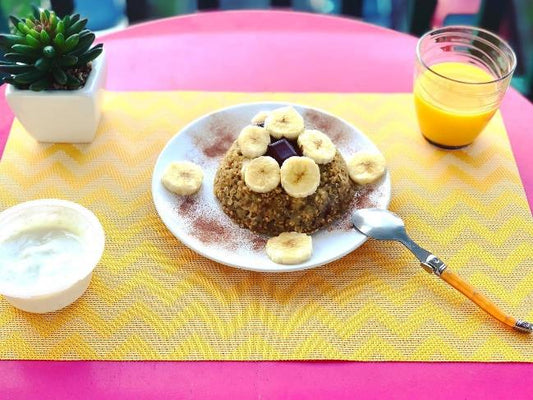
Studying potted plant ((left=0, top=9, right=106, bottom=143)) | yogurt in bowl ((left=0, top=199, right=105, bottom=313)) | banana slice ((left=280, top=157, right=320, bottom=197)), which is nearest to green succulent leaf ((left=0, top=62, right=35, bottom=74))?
potted plant ((left=0, top=9, right=106, bottom=143))

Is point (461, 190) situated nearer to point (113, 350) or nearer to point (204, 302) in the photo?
point (204, 302)

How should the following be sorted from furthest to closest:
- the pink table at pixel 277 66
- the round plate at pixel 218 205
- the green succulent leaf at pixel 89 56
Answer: the green succulent leaf at pixel 89 56 → the round plate at pixel 218 205 → the pink table at pixel 277 66

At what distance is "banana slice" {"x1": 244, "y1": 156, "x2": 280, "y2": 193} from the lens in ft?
4.34

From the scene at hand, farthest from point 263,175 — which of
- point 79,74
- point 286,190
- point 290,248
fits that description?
point 79,74

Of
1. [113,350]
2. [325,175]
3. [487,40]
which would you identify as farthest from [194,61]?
[113,350]

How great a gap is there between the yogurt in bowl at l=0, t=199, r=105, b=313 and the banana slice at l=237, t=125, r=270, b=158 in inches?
13.9

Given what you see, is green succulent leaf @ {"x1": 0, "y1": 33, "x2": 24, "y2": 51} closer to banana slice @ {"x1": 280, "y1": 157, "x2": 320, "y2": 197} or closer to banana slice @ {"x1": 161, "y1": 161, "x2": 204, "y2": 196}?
banana slice @ {"x1": 161, "y1": 161, "x2": 204, "y2": 196}

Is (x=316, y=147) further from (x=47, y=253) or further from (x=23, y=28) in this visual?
(x=23, y=28)

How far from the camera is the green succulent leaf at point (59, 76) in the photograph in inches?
57.5

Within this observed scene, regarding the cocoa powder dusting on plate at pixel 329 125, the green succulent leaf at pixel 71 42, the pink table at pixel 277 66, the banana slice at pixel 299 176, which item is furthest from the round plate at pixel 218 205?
the green succulent leaf at pixel 71 42

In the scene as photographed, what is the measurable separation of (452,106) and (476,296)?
533 mm

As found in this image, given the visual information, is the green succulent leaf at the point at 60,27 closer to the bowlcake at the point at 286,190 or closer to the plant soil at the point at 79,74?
the plant soil at the point at 79,74

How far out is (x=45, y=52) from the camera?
1.43 m

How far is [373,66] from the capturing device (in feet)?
6.13
